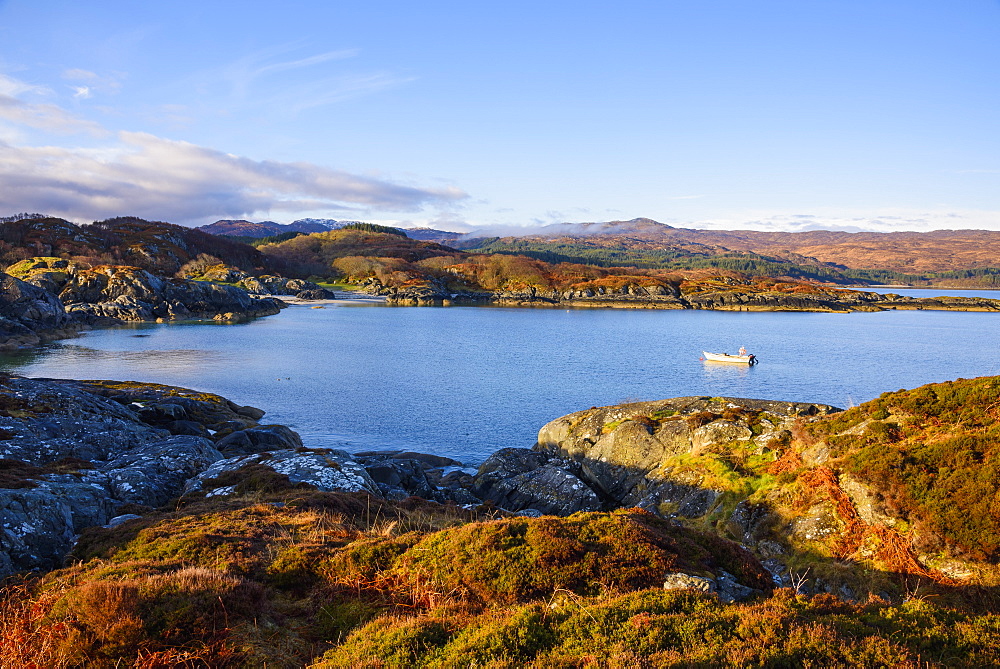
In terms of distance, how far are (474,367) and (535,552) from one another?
158 feet

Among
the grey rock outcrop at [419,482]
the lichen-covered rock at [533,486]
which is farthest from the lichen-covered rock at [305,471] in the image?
the lichen-covered rock at [533,486]

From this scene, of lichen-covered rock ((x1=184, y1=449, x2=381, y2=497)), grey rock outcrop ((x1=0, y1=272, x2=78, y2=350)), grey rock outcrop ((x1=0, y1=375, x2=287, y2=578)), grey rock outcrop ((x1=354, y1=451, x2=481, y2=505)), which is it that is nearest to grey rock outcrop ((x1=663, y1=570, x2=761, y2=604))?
lichen-covered rock ((x1=184, y1=449, x2=381, y2=497))

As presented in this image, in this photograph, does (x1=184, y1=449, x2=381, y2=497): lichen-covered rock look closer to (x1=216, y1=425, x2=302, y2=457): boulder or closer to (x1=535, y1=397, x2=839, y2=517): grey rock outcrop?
(x1=216, y1=425, x2=302, y2=457): boulder

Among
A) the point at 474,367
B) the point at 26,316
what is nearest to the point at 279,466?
the point at 474,367

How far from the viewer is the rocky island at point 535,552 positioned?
21.2 ft

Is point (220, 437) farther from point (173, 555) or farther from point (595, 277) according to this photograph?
point (595, 277)

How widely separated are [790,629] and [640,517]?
4.46 meters

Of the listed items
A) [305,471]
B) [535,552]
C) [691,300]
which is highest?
[691,300]

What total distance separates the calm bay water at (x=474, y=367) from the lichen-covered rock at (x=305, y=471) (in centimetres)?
1156

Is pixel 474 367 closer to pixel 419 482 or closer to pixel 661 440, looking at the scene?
pixel 419 482

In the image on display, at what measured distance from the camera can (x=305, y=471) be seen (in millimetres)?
17781

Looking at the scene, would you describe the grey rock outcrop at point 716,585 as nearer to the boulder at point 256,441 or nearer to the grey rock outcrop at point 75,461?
the grey rock outcrop at point 75,461

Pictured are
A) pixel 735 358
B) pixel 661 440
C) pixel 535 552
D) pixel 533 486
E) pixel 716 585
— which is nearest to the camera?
pixel 716 585

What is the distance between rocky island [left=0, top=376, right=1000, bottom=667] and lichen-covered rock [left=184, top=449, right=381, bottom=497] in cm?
9
